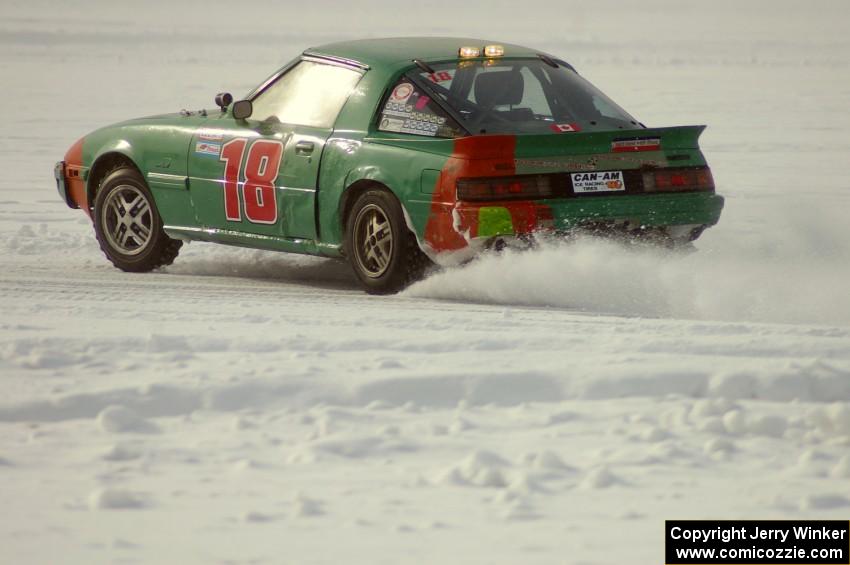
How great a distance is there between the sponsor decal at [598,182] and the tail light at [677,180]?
182 millimetres

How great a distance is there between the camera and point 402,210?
27.4 feet

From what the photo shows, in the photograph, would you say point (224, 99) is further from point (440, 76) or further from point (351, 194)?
point (440, 76)

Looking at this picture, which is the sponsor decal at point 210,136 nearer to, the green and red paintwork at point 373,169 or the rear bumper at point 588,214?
the green and red paintwork at point 373,169

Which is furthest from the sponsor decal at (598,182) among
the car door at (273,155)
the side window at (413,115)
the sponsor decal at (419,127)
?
the car door at (273,155)

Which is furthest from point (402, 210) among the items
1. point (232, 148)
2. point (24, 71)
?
point (24, 71)

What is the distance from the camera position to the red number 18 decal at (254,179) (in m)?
9.09

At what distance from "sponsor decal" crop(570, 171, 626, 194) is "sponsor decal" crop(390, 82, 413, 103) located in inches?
44.1

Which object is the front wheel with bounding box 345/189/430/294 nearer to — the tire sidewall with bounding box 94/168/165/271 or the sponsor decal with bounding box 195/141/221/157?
the sponsor decal with bounding box 195/141/221/157

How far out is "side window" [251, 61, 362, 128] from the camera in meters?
9.06

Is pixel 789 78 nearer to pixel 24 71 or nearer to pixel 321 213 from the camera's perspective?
pixel 24 71

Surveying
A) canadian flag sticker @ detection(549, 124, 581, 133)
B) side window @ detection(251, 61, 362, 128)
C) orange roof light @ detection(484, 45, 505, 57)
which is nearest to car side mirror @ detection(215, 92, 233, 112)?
side window @ detection(251, 61, 362, 128)

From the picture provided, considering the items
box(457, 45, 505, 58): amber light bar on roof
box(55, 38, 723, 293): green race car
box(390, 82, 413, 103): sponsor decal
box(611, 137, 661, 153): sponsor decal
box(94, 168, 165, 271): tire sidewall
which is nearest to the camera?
box(55, 38, 723, 293): green race car

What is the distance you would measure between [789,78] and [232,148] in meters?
20.3

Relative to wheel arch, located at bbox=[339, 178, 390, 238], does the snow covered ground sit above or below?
below
